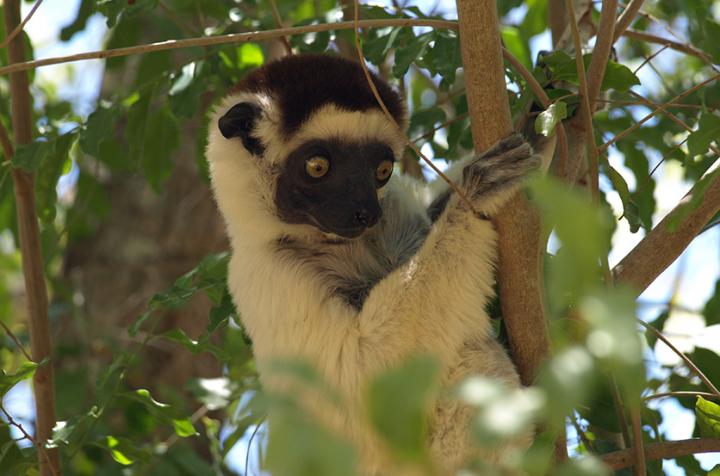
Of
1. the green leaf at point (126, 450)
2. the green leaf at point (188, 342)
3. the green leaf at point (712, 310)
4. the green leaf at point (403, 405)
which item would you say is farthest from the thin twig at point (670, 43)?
the green leaf at point (403, 405)

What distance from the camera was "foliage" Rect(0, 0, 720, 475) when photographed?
1.25 m

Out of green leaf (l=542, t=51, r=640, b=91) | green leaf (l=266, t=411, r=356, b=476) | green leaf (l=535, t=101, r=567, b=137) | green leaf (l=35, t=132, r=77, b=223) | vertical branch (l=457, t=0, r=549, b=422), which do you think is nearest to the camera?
green leaf (l=266, t=411, r=356, b=476)

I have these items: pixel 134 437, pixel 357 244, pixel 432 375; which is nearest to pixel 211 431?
pixel 134 437

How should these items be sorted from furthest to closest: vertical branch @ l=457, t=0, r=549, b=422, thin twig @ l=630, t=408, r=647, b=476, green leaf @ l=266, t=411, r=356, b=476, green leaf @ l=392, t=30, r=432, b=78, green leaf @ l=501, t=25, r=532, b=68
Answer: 1. green leaf @ l=501, t=25, r=532, b=68
2. green leaf @ l=392, t=30, r=432, b=78
3. vertical branch @ l=457, t=0, r=549, b=422
4. thin twig @ l=630, t=408, r=647, b=476
5. green leaf @ l=266, t=411, r=356, b=476

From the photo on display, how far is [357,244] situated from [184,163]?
4296 mm

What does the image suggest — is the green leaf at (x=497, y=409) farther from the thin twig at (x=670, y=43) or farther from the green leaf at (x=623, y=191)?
the thin twig at (x=670, y=43)

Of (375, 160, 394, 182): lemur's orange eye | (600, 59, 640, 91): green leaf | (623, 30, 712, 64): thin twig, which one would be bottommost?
(375, 160, 394, 182): lemur's orange eye

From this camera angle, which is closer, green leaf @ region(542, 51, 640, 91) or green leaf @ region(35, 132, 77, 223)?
green leaf @ region(542, 51, 640, 91)

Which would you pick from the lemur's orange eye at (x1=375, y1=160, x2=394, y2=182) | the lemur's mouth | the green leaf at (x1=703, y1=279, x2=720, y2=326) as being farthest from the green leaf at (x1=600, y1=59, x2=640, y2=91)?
the green leaf at (x1=703, y1=279, x2=720, y2=326)

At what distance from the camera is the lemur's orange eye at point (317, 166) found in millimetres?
4059

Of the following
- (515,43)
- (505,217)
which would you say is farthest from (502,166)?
(515,43)

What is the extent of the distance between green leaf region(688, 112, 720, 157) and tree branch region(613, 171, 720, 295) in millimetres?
426

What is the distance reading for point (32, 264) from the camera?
4414 mm

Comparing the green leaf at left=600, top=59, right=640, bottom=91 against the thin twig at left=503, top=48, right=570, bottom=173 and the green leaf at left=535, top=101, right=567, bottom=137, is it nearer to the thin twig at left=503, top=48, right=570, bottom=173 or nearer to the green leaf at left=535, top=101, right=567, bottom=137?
the thin twig at left=503, top=48, right=570, bottom=173
